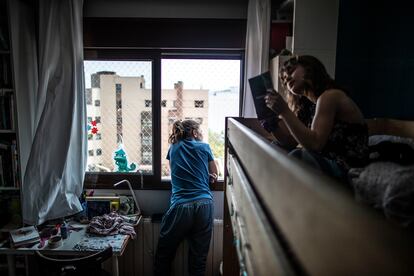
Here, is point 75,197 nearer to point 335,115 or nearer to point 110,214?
point 110,214

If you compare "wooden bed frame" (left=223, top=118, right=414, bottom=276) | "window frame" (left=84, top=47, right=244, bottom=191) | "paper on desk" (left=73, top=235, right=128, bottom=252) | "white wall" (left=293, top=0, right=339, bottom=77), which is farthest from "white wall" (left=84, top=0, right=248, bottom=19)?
"wooden bed frame" (left=223, top=118, right=414, bottom=276)

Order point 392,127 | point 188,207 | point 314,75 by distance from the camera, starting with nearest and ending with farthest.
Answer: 1. point 314,75
2. point 392,127
3. point 188,207

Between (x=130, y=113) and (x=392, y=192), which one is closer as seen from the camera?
(x=392, y=192)

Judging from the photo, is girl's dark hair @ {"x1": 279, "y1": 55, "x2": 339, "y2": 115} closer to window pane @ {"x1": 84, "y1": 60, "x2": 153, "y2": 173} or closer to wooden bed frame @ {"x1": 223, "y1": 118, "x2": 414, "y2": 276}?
wooden bed frame @ {"x1": 223, "y1": 118, "x2": 414, "y2": 276}

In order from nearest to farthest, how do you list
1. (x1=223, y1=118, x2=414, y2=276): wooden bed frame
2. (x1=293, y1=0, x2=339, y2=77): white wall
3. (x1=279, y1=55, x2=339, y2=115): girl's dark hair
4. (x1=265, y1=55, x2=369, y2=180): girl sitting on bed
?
(x1=223, y1=118, x2=414, y2=276): wooden bed frame < (x1=265, y1=55, x2=369, y2=180): girl sitting on bed < (x1=279, y1=55, x2=339, y2=115): girl's dark hair < (x1=293, y1=0, x2=339, y2=77): white wall

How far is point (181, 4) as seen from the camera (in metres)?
2.44

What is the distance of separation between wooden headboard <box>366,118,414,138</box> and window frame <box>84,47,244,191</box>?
1.12 m

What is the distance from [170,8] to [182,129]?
1.05 m

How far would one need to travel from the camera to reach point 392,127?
1.63m

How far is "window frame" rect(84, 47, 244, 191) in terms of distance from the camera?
99.3 inches

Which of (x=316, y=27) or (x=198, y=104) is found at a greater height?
(x=316, y=27)

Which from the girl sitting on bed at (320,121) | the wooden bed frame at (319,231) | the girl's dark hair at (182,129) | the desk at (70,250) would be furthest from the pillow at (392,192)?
the girl's dark hair at (182,129)

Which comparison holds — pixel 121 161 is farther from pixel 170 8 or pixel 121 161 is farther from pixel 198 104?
pixel 170 8

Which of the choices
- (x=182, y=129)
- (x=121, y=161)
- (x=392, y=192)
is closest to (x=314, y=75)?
(x=392, y=192)
